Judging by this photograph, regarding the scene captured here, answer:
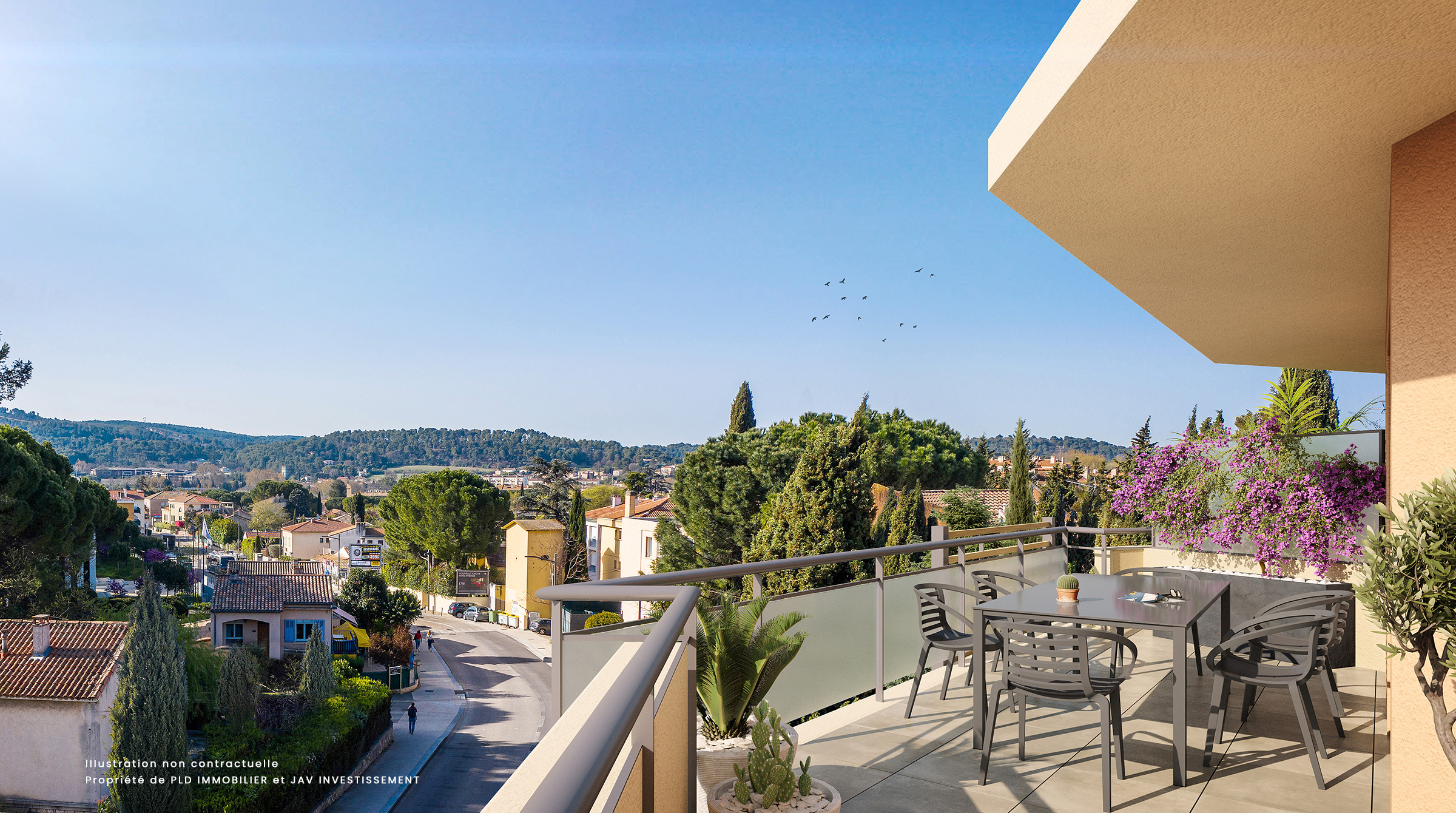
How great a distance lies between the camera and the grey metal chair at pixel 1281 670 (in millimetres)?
3832

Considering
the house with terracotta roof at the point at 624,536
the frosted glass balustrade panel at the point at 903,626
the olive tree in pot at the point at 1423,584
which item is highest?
the olive tree in pot at the point at 1423,584

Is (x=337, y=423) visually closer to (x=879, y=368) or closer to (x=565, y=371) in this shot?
(x=565, y=371)

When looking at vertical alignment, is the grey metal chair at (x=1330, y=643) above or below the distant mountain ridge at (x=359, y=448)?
above

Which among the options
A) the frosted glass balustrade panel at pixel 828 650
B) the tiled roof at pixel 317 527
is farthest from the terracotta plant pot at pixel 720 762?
the tiled roof at pixel 317 527

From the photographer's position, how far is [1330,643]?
409 centimetres

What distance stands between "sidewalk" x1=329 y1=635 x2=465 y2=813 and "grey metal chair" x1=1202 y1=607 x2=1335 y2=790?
3464 cm

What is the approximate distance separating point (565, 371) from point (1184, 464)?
91925mm

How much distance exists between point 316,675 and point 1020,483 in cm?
2954

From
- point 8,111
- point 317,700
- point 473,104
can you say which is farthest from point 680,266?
point 8,111

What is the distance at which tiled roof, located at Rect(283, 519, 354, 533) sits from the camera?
83.6 metres

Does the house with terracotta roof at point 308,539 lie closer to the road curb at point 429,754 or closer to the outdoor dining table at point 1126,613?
the road curb at point 429,754

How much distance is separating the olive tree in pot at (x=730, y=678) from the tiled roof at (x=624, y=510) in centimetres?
4399

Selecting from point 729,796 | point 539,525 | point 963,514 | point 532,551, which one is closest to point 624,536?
point 539,525

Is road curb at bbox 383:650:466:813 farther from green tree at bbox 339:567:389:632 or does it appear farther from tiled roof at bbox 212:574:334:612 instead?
tiled roof at bbox 212:574:334:612
